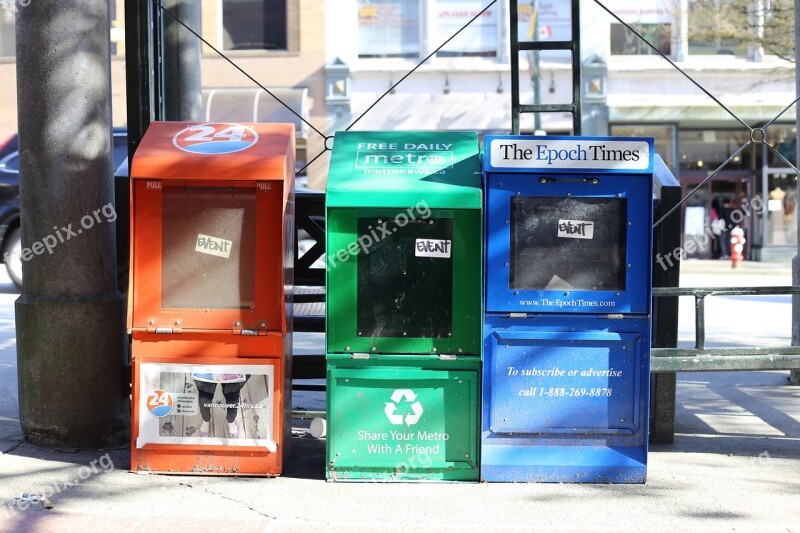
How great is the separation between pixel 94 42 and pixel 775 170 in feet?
71.1

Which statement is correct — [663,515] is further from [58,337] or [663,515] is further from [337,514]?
[58,337]

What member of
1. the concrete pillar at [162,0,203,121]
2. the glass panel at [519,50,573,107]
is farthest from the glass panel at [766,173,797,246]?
the concrete pillar at [162,0,203,121]

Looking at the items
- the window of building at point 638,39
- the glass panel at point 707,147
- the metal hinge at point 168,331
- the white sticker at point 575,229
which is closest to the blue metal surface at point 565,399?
the white sticker at point 575,229

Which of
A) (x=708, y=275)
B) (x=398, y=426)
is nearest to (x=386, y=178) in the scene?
(x=398, y=426)

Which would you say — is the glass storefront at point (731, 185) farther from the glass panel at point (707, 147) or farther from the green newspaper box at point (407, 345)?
the green newspaper box at point (407, 345)

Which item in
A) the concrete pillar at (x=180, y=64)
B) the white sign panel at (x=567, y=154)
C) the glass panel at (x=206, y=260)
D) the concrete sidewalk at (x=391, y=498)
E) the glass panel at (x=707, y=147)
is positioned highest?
the glass panel at (x=707, y=147)

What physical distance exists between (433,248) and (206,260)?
1.23 metres

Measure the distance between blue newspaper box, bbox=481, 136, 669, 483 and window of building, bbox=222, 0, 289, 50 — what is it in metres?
19.2

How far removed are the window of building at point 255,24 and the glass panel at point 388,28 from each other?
1940mm

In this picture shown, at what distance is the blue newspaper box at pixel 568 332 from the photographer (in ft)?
16.0

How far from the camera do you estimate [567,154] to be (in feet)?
15.9

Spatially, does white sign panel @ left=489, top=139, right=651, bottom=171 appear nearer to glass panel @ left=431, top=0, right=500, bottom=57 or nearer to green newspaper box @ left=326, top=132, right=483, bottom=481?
green newspaper box @ left=326, top=132, right=483, bottom=481

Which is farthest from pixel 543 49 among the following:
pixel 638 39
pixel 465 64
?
pixel 638 39

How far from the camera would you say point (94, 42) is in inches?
217
